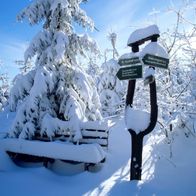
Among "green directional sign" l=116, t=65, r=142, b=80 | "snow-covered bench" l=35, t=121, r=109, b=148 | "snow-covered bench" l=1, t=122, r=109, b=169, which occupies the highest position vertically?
"green directional sign" l=116, t=65, r=142, b=80

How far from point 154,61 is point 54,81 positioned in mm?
4355

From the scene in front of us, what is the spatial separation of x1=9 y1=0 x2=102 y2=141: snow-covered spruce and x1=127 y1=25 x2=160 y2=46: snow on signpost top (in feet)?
10.5

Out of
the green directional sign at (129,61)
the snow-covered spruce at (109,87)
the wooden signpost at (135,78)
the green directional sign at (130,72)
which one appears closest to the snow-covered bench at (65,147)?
the wooden signpost at (135,78)

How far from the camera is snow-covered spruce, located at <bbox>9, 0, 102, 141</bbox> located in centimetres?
1012

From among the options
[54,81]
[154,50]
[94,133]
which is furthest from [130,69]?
[54,81]

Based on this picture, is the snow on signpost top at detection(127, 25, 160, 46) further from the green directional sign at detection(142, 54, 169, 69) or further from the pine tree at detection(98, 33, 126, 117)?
the pine tree at detection(98, 33, 126, 117)

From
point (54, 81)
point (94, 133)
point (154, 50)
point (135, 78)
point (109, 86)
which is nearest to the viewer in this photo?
point (154, 50)

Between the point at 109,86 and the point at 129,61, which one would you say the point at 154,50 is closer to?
the point at 129,61

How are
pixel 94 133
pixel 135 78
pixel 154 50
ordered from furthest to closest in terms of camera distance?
pixel 94 133
pixel 135 78
pixel 154 50

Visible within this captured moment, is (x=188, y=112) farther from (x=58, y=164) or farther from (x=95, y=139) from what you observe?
(x=58, y=164)

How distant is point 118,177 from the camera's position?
894 centimetres

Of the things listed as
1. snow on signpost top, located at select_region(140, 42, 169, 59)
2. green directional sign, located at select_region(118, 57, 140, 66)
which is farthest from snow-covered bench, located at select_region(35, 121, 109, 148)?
snow on signpost top, located at select_region(140, 42, 169, 59)

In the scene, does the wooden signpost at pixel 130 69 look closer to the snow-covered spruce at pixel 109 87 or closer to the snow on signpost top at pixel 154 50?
the snow on signpost top at pixel 154 50

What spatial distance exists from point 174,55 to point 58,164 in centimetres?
706
